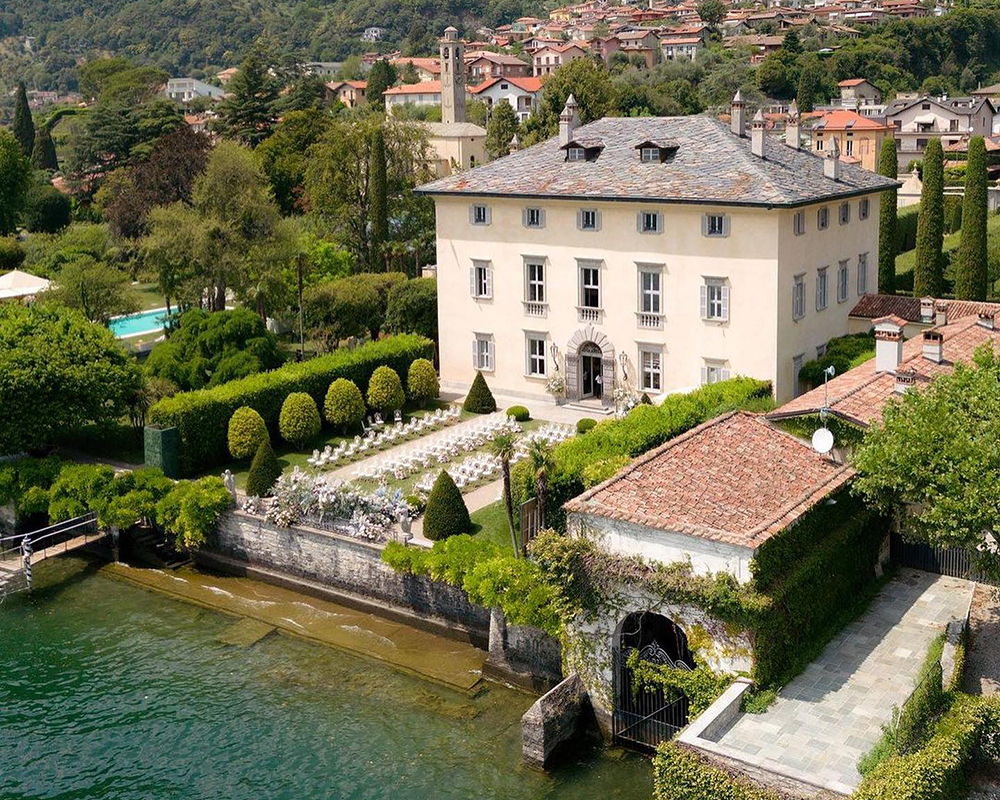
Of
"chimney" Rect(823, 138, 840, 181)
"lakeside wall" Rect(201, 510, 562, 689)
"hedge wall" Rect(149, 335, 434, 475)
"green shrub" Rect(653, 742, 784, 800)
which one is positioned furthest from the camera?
"chimney" Rect(823, 138, 840, 181)

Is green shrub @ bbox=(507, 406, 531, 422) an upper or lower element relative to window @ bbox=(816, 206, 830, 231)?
lower

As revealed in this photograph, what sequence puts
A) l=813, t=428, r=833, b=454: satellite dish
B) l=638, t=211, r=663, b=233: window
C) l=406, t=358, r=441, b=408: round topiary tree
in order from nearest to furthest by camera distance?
1. l=813, t=428, r=833, b=454: satellite dish
2. l=638, t=211, r=663, b=233: window
3. l=406, t=358, r=441, b=408: round topiary tree

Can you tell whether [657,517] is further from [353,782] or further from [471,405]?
[471,405]

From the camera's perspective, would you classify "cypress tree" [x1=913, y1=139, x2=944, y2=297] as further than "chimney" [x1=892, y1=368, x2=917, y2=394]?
Yes

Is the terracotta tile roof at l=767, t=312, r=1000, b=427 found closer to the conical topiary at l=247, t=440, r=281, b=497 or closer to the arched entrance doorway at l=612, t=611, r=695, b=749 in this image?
the arched entrance doorway at l=612, t=611, r=695, b=749

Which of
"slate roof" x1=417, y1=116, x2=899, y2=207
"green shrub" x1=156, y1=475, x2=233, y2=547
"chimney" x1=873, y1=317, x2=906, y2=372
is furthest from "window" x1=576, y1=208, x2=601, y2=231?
"green shrub" x1=156, y1=475, x2=233, y2=547

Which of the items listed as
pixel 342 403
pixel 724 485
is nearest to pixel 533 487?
pixel 724 485
